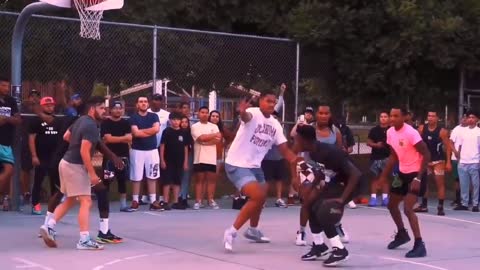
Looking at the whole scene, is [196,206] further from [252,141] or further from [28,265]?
[28,265]

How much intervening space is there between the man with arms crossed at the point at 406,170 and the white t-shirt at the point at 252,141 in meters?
1.64

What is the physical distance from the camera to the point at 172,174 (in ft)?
50.3

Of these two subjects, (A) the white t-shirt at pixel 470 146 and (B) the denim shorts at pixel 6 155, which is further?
(A) the white t-shirt at pixel 470 146

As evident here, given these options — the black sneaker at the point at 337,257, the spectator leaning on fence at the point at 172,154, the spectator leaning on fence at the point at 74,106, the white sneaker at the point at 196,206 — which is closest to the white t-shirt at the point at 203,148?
the spectator leaning on fence at the point at 172,154

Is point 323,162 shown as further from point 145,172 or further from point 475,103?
point 475,103

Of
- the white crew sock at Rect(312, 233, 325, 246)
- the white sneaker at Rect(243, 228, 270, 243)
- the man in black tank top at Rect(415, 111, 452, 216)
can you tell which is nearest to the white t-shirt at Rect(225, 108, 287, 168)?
the white sneaker at Rect(243, 228, 270, 243)

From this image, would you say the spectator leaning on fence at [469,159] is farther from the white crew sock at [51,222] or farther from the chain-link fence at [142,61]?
the white crew sock at [51,222]

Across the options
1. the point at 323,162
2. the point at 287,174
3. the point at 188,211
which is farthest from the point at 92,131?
the point at 287,174

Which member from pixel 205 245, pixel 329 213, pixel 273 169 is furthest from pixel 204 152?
pixel 329 213

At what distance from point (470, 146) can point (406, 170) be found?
5.58 m

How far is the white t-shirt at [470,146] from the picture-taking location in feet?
53.9

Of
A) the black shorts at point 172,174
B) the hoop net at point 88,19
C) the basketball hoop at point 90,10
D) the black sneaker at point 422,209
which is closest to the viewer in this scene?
the basketball hoop at point 90,10

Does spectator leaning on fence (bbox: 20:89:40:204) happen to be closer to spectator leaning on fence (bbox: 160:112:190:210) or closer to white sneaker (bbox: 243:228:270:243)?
spectator leaning on fence (bbox: 160:112:190:210)

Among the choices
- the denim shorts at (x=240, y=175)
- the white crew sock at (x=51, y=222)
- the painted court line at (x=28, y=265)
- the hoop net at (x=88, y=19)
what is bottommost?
the painted court line at (x=28, y=265)
